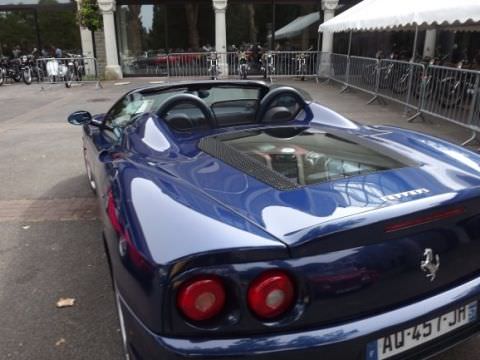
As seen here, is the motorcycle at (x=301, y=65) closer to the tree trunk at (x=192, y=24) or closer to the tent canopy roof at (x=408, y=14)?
the tent canopy roof at (x=408, y=14)

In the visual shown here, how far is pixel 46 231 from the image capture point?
424cm

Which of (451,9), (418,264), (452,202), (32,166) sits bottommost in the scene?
(32,166)

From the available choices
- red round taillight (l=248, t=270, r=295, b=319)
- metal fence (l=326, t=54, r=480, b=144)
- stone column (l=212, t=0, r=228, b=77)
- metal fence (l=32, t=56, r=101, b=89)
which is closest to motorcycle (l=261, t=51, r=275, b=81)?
stone column (l=212, t=0, r=228, b=77)

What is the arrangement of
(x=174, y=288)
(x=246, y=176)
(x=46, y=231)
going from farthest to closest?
(x=46, y=231) → (x=246, y=176) → (x=174, y=288)

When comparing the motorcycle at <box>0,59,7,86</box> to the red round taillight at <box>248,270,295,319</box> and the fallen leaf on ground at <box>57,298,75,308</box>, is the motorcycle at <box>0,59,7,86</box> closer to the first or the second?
the fallen leaf on ground at <box>57,298,75,308</box>

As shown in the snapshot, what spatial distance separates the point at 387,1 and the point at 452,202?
10454 millimetres

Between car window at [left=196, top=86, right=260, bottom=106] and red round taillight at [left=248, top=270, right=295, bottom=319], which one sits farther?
car window at [left=196, top=86, right=260, bottom=106]

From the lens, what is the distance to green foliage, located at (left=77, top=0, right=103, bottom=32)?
53.7ft

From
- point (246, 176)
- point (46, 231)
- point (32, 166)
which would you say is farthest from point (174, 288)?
point (32, 166)

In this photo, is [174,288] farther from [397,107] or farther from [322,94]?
[322,94]

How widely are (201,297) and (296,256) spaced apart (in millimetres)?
355

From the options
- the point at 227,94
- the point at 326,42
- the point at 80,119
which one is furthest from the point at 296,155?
the point at 326,42

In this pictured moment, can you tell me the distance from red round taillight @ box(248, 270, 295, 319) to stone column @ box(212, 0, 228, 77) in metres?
17.6

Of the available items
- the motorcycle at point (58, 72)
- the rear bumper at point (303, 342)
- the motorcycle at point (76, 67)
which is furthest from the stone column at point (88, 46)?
the rear bumper at point (303, 342)
